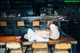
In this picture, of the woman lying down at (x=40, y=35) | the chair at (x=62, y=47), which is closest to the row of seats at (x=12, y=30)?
the woman lying down at (x=40, y=35)

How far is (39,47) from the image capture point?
16.4 ft

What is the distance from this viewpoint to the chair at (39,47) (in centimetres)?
498

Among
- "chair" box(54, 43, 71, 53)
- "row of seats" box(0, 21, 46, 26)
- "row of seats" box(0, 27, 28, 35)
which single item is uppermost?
"row of seats" box(0, 21, 46, 26)

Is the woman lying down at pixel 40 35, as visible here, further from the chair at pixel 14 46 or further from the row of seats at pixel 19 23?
the row of seats at pixel 19 23

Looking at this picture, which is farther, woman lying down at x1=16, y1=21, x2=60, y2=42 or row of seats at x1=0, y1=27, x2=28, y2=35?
row of seats at x1=0, y1=27, x2=28, y2=35

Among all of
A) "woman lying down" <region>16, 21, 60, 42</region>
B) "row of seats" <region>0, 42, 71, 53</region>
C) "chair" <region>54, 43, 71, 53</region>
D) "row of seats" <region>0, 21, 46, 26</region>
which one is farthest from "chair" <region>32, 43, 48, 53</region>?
"row of seats" <region>0, 21, 46, 26</region>

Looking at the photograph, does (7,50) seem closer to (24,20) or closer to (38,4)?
(24,20)

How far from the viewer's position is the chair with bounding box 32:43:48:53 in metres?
4.98

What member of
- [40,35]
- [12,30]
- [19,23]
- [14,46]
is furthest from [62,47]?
[12,30]

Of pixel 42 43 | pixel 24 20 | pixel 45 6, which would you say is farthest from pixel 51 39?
pixel 45 6

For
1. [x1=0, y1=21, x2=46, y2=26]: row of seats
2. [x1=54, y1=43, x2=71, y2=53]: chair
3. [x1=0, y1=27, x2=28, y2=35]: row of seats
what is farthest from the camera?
[x1=0, y1=27, x2=28, y2=35]: row of seats

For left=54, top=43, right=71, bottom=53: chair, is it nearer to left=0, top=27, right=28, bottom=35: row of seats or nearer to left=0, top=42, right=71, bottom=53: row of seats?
left=0, top=42, right=71, bottom=53: row of seats

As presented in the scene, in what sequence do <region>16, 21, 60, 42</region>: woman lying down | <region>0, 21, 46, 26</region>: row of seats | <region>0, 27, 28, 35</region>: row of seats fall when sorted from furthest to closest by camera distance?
1. <region>0, 27, 28, 35</region>: row of seats
2. <region>0, 21, 46, 26</region>: row of seats
3. <region>16, 21, 60, 42</region>: woman lying down

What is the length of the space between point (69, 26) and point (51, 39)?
4773 millimetres
